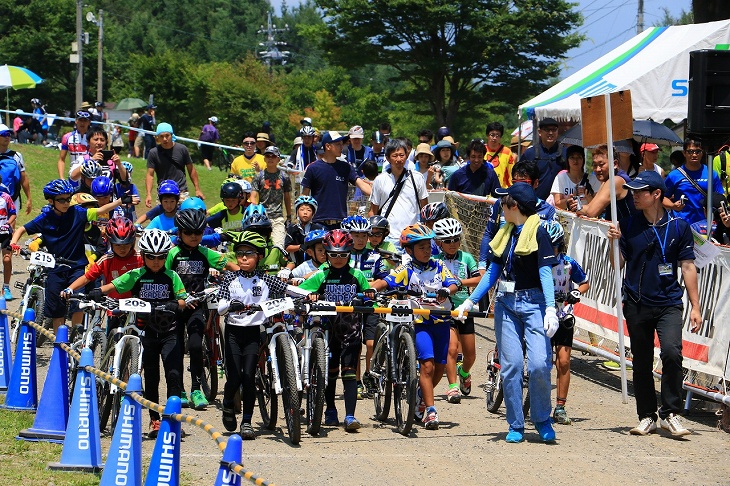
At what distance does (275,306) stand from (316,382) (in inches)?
28.6

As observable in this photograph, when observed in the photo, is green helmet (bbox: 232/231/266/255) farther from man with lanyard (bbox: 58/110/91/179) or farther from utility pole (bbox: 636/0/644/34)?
utility pole (bbox: 636/0/644/34)

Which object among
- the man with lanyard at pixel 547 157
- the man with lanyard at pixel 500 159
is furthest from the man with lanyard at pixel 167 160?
the man with lanyard at pixel 547 157

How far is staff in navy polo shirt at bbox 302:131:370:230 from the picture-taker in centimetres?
1482

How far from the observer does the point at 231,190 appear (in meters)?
13.2

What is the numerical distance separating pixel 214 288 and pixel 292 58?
4539 inches

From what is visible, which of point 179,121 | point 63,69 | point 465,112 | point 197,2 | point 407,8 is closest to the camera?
point 407,8

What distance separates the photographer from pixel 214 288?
10.1 meters

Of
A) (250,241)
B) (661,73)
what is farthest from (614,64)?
(250,241)

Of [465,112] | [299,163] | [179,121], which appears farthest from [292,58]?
[299,163]

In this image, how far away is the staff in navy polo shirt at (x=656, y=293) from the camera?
10.2 meters

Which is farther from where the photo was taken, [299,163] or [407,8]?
[407,8]

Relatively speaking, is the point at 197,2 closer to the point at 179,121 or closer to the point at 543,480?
the point at 179,121

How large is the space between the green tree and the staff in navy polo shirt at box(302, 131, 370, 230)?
29.2 meters

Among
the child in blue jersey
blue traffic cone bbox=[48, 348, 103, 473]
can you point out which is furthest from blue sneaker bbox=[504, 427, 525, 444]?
the child in blue jersey
